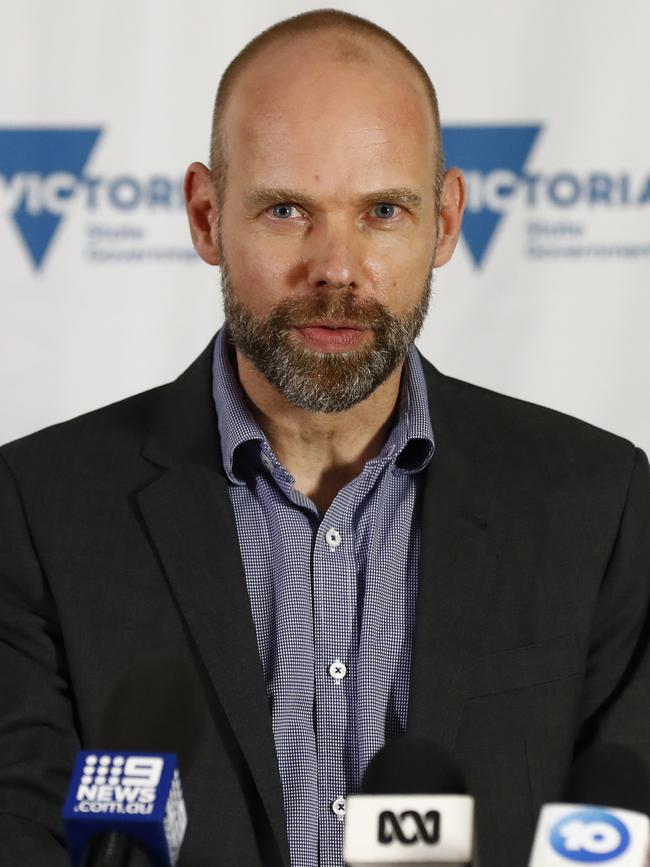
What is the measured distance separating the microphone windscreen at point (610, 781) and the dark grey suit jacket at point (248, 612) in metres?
0.47

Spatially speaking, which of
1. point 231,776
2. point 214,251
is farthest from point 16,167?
point 231,776

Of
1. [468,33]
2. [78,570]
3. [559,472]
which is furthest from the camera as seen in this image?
[468,33]

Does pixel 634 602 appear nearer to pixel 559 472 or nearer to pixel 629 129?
pixel 559 472

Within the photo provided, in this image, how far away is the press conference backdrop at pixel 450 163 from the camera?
9.23ft

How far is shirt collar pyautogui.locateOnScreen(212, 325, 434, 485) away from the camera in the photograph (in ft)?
6.37

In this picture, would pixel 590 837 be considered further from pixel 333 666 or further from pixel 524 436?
pixel 524 436

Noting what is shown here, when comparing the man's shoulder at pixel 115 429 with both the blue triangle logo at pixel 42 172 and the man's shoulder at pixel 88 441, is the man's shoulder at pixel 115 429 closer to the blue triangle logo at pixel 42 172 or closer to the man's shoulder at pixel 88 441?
the man's shoulder at pixel 88 441

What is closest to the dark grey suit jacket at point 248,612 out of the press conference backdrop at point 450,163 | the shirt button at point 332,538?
the shirt button at point 332,538

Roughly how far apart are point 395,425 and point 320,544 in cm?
25

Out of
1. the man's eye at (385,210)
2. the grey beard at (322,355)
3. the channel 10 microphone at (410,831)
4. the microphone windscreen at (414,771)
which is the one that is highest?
the man's eye at (385,210)

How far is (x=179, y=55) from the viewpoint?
2.84 metres

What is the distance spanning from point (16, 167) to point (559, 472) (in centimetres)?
136

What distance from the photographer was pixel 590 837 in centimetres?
102

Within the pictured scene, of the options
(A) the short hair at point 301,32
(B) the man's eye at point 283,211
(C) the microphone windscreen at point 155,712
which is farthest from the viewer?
(A) the short hair at point 301,32
